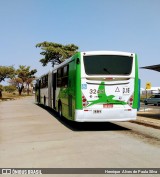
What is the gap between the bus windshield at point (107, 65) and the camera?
42.8ft

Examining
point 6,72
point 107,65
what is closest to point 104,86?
point 107,65

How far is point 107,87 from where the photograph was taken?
13109mm

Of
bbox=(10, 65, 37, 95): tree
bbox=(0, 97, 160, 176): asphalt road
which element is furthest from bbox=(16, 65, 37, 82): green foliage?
bbox=(0, 97, 160, 176): asphalt road

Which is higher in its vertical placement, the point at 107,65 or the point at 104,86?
the point at 107,65

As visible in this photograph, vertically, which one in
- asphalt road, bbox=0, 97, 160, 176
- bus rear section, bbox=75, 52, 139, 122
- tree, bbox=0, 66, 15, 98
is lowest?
asphalt road, bbox=0, 97, 160, 176

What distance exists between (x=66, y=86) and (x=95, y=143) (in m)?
5.93

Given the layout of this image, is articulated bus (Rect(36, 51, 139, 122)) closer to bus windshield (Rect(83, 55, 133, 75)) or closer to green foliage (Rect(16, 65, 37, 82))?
bus windshield (Rect(83, 55, 133, 75))

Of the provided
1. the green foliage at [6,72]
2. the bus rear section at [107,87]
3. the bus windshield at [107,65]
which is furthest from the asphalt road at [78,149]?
the green foliage at [6,72]

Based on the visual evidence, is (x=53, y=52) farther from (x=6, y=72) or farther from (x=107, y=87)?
(x=107, y=87)

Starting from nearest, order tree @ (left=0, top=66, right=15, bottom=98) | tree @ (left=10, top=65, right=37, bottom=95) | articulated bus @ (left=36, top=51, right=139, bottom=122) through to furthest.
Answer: articulated bus @ (left=36, top=51, right=139, bottom=122), tree @ (left=0, top=66, right=15, bottom=98), tree @ (left=10, top=65, right=37, bottom=95)

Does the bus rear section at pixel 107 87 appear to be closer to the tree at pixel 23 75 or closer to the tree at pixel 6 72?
the tree at pixel 6 72

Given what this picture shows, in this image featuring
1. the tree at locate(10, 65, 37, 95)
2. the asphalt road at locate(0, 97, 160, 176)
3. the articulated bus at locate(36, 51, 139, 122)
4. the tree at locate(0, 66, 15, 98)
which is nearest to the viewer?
the asphalt road at locate(0, 97, 160, 176)

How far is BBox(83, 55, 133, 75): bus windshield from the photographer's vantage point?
13055 millimetres

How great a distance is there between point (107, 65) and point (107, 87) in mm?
882
